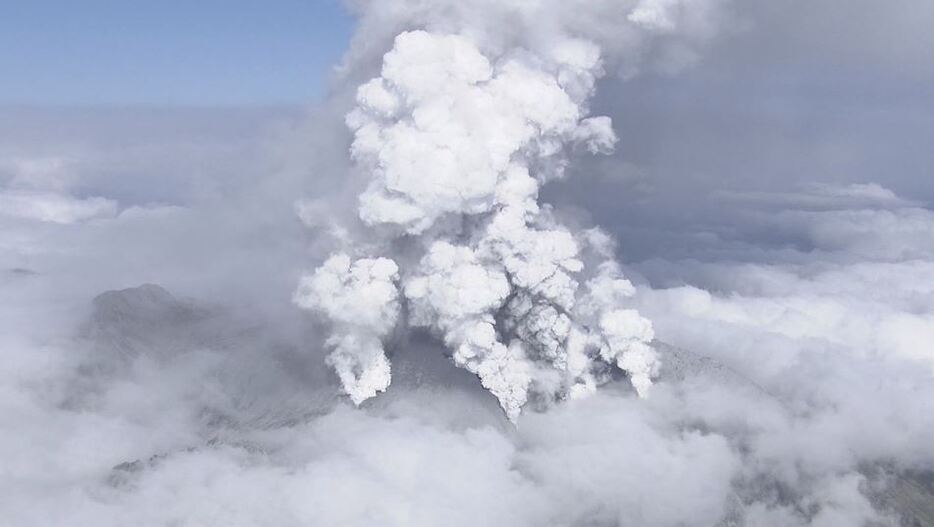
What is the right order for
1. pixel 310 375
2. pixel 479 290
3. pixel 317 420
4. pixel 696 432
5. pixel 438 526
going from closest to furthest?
pixel 479 290 → pixel 438 526 → pixel 317 420 → pixel 310 375 → pixel 696 432

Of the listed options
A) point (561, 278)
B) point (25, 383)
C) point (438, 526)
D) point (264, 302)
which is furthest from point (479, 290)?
point (25, 383)

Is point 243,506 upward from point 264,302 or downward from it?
downward

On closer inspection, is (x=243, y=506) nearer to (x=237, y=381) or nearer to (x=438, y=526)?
(x=438, y=526)

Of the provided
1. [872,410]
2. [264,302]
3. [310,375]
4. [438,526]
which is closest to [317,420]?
[310,375]

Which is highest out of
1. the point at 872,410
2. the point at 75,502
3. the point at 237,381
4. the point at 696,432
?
the point at 872,410

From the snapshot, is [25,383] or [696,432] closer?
[696,432]

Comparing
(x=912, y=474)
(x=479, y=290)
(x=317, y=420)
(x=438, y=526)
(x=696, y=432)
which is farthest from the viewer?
(x=912, y=474)

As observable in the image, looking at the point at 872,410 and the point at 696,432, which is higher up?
the point at 872,410

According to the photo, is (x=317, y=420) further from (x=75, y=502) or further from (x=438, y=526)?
(x=75, y=502)

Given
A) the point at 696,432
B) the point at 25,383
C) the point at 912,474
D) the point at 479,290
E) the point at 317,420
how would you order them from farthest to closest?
the point at 912,474, the point at 25,383, the point at 696,432, the point at 317,420, the point at 479,290
